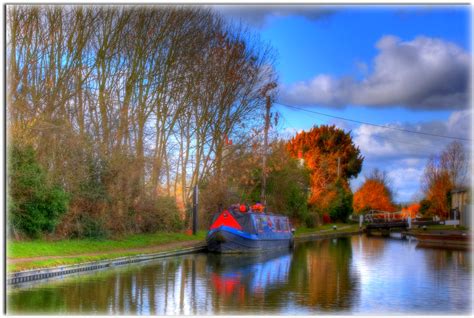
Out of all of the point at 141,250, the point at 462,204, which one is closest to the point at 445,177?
the point at 462,204

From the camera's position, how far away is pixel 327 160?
199 feet

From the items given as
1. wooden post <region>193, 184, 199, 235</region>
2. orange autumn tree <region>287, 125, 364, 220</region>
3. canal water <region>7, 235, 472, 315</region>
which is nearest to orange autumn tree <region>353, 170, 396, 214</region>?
orange autumn tree <region>287, 125, 364, 220</region>

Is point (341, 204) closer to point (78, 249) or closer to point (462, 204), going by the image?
point (462, 204)

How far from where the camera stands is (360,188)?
295 ft

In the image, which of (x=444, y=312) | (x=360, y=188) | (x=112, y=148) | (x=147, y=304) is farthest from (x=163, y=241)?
(x=360, y=188)

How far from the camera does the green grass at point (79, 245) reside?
20.9 metres

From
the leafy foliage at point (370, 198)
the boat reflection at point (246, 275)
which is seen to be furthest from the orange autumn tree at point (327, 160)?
the boat reflection at point (246, 275)

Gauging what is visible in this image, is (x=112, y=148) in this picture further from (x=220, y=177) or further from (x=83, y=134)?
(x=220, y=177)

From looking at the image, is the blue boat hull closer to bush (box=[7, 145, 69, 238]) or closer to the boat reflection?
the boat reflection

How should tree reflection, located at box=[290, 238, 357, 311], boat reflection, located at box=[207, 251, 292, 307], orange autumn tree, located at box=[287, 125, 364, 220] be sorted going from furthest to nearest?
orange autumn tree, located at box=[287, 125, 364, 220] < boat reflection, located at box=[207, 251, 292, 307] < tree reflection, located at box=[290, 238, 357, 311]

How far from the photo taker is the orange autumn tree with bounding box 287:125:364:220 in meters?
58.8

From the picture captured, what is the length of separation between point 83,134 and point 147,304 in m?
14.5

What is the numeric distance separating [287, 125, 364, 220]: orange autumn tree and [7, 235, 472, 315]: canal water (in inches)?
1309

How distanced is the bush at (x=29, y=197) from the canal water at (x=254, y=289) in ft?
12.6
